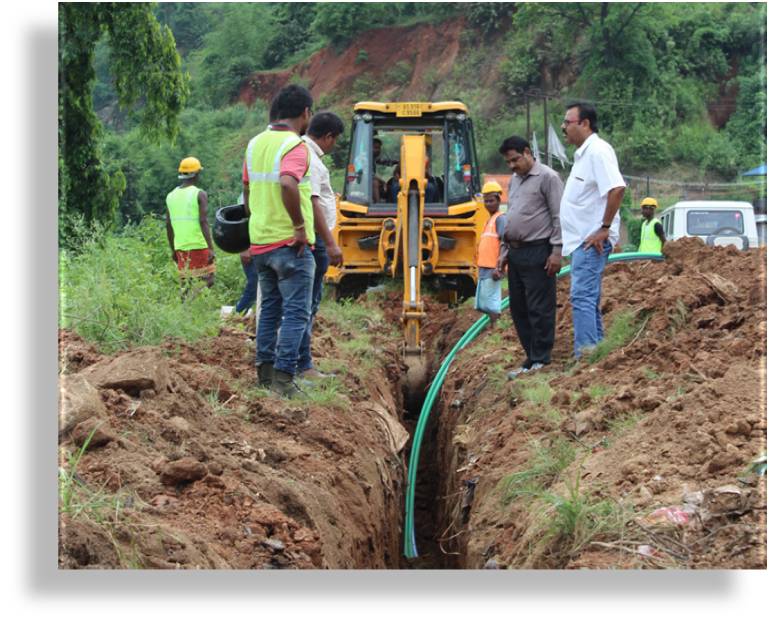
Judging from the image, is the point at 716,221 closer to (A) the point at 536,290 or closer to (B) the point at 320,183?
(A) the point at 536,290

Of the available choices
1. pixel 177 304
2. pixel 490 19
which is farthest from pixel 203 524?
pixel 490 19

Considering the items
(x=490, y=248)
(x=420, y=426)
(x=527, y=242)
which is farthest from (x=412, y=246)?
(x=527, y=242)

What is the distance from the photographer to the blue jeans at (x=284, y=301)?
566 centimetres

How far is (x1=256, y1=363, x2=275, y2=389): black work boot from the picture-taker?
6000 mm

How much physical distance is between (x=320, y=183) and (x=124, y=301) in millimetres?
1365

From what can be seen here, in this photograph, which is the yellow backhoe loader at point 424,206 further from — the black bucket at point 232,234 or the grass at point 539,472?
the grass at point 539,472

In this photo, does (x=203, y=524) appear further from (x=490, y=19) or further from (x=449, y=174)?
(x=490, y=19)

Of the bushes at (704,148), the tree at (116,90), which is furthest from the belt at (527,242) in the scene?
the bushes at (704,148)

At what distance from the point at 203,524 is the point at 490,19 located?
795 inches

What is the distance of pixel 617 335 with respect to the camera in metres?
6.87

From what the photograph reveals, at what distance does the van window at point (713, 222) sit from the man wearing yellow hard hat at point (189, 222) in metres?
8.99

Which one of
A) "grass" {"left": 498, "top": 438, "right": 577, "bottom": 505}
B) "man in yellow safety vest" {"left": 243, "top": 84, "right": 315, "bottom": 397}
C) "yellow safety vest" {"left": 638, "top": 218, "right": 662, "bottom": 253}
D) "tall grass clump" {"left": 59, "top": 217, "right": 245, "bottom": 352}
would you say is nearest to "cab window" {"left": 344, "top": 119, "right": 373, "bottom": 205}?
"yellow safety vest" {"left": 638, "top": 218, "right": 662, "bottom": 253}

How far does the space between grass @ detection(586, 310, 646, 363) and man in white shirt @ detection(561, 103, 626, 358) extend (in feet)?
0.64

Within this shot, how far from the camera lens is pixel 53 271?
385cm
